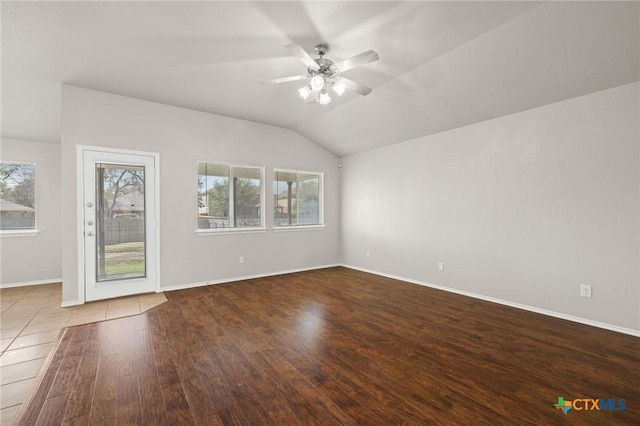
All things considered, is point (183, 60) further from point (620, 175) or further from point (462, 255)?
point (620, 175)

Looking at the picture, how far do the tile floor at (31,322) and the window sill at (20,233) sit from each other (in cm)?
93

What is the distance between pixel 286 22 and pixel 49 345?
149 inches

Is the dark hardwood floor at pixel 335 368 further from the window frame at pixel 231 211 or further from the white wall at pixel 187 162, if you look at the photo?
the window frame at pixel 231 211

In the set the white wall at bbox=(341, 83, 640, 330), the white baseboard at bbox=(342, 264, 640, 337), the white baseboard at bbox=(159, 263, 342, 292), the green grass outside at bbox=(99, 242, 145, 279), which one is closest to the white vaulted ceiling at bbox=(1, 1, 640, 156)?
the white wall at bbox=(341, 83, 640, 330)

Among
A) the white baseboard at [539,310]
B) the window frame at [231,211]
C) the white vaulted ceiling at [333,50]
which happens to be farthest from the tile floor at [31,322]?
the white baseboard at [539,310]

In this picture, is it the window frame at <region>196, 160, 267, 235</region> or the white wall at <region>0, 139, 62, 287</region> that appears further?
the white wall at <region>0, 139, 62, 287</region>

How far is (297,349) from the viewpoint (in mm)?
2561

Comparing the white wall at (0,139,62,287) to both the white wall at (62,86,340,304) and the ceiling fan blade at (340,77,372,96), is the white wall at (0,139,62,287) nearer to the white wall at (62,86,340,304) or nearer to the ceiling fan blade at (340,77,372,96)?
the white wall at (62,86,340,304)

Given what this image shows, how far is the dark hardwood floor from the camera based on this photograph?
68.4 inches

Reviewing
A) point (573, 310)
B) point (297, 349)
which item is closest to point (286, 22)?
point (297, 349)

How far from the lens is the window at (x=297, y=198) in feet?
18.8

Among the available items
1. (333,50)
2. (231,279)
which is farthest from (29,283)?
(333,50)

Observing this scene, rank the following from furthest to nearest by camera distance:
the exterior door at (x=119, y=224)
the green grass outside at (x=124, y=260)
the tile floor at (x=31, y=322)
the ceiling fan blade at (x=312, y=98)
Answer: the green grass outside at (x=124, y=260), the exterior door at (x=119, y=224), the ceiling fan blade at (x=312, y=98), the tile floor at (x=31, y=322)

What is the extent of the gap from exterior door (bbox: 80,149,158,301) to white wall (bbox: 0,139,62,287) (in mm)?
2238
